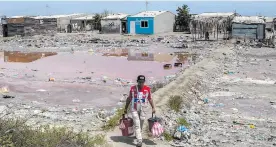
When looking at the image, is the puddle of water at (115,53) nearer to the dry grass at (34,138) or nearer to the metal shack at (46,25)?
the metal shack at (46,25)

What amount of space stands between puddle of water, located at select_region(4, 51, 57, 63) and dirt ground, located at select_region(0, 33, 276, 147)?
1.06 metres

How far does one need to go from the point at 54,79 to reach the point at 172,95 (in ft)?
21.3

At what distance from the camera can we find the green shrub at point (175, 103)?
10.1 m

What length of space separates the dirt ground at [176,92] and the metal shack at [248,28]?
2387 mm

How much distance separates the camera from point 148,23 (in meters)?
33.5

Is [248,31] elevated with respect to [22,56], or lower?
elevated

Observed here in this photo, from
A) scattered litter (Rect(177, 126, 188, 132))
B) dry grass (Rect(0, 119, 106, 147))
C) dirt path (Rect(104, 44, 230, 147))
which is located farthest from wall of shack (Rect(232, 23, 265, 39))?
dry grass (Rect(0, 119, 106, 147))

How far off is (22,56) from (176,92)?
1570cm

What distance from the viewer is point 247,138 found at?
8.09 metres

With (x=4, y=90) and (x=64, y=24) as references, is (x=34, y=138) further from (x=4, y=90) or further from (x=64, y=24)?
(x=64, y=24)

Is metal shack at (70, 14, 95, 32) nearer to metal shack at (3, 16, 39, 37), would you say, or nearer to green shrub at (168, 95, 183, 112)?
metal shack at (3, 16, 39, 37)

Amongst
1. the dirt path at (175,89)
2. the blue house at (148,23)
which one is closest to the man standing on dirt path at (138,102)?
the dirt path at (175,89)

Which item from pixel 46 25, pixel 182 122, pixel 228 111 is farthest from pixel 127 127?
pixel 46 25

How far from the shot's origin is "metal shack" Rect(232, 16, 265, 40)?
25759mm
